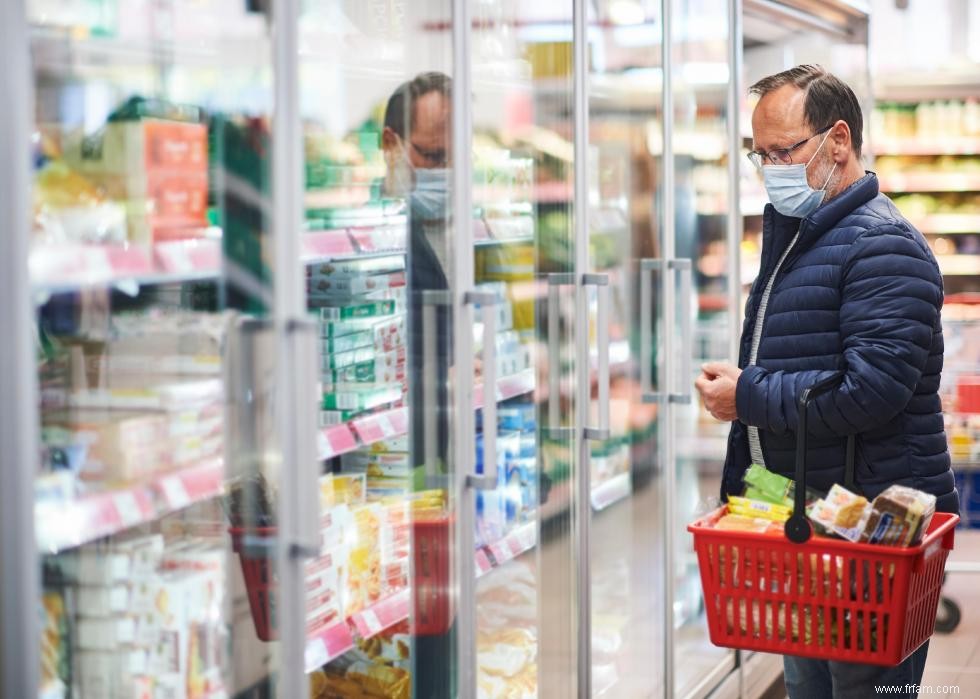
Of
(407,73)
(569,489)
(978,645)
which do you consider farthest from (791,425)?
(978,645)

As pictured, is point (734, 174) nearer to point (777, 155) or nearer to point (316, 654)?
point (777, 155)

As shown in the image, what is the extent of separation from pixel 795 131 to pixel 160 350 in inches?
56.0

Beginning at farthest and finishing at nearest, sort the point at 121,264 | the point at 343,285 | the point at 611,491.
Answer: the point at 611,491
the point at 343,285
the point at 121,264

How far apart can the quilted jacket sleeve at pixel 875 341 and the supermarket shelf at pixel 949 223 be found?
617cm

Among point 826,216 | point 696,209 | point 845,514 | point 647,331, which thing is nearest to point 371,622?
point 845,514

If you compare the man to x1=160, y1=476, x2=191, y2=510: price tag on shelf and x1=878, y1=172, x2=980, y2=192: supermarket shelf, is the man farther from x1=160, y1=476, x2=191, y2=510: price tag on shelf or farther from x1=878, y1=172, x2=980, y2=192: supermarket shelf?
x1=878, y1=172, x2=980, y2=192: supermarket shelf

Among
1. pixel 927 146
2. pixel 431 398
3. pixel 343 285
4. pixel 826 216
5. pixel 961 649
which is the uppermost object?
pixel 927 146

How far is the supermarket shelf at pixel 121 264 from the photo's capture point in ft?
5.31

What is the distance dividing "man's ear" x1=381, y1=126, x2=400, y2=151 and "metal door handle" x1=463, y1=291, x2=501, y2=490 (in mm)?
328

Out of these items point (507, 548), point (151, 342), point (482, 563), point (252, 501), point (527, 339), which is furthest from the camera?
point (527, 339)

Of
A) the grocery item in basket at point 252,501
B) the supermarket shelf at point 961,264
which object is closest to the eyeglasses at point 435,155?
the grocery item in basket at point 252,501

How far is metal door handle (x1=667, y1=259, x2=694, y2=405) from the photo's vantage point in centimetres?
373

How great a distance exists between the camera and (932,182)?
845 centimetres

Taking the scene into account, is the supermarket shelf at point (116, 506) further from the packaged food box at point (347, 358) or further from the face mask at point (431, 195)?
the face mask at point (431, 195)
